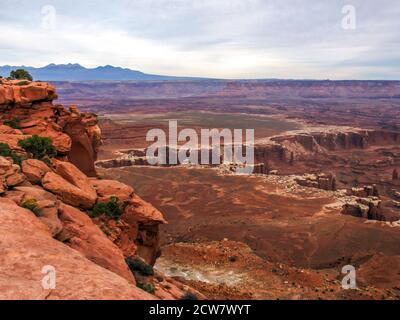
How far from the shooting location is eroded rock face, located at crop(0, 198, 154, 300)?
23.6ft

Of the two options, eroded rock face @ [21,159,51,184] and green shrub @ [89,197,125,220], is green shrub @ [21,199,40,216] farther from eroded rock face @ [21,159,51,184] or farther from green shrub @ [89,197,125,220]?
green shrub @ [89,197,125,220]

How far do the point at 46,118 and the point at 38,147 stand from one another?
140 inches

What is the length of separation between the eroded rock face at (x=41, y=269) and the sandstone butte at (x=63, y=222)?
0.02 m

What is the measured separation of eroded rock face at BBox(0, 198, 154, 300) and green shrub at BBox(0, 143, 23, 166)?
15.5 feet

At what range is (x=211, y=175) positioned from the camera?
55.2 m

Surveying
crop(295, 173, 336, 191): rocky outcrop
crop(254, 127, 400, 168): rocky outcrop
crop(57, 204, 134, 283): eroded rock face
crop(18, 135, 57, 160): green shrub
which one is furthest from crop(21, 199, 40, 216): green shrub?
Result: crop(254, 127, 400, 168): rocky outcrop

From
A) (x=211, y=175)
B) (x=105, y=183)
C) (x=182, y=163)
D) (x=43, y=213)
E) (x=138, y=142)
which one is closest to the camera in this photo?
(x=43, y=213)

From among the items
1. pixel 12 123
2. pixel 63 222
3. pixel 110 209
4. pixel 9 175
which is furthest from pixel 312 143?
pixel 9 175

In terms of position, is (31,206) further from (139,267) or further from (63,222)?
(139,267)

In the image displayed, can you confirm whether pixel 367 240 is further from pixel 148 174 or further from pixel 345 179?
pixel 345 179

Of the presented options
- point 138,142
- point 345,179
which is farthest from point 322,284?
point 138,142

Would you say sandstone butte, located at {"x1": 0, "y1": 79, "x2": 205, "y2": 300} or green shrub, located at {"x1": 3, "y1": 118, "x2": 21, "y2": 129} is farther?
green shrub, located at {"x1": 3, "y1": 118, "x2": 21, "y2": 129}

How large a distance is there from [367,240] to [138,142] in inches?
2473

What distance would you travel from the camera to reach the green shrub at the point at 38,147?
16.4 meters
